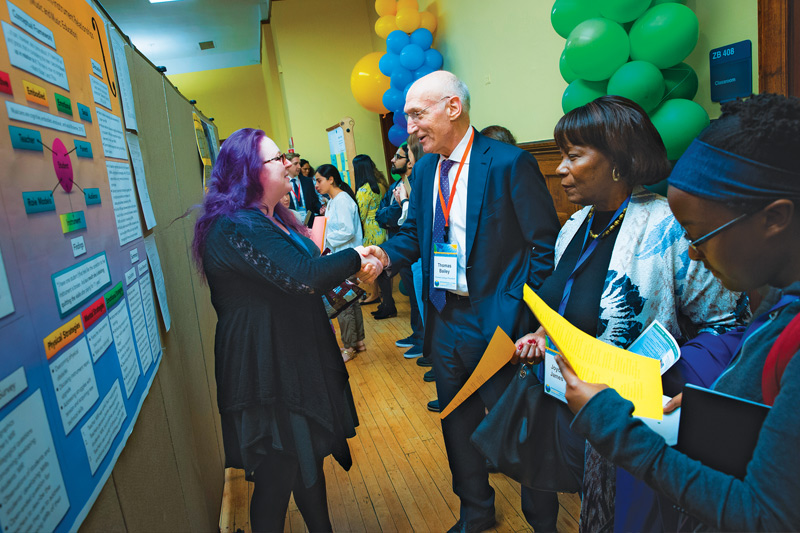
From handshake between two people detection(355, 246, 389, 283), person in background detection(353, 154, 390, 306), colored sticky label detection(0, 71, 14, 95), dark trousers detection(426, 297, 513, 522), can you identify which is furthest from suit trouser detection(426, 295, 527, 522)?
person in background detection(353, 154, 390, 306)

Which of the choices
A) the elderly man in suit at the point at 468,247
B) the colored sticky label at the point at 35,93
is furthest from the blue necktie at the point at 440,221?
the colored sticky label at the point at 35,93

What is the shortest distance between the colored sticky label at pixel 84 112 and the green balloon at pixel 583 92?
2.08m

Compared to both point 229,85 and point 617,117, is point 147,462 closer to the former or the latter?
point 617,117

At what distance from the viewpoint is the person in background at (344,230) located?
4.37 m

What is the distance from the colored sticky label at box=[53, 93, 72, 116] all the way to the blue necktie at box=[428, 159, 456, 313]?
4.24 ft

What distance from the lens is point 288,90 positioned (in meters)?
7.67

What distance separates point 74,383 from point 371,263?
1.24 m

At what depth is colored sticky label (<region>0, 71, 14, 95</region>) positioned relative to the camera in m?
0.71

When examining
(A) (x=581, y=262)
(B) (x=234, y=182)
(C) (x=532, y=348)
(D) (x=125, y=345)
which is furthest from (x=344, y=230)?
(D) (x=125, y=345)

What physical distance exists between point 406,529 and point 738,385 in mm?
1716

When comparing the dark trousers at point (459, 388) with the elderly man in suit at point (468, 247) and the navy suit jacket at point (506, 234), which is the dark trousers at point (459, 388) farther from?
the navy suit jacket at point (506, 234)

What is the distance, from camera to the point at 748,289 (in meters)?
0.77

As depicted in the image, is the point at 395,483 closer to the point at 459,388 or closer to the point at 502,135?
the point at 459,388

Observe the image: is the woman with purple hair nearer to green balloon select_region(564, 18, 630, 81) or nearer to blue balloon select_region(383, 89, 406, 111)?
green balloon select_region(564, 18, 630, 81)
